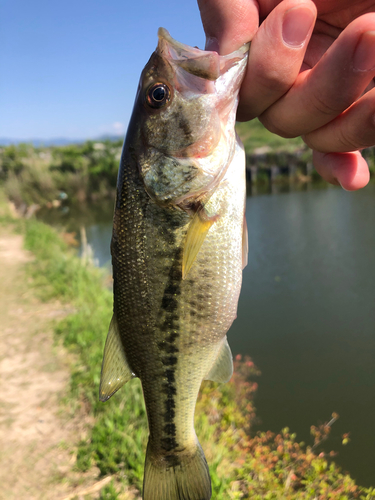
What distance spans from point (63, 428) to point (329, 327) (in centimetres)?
591

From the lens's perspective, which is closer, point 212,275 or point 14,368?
point 212,275

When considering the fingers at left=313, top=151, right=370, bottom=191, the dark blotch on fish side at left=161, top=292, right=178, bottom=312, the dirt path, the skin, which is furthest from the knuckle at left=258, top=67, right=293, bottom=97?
the dirt path

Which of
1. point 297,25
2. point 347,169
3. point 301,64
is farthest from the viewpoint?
point 347,169

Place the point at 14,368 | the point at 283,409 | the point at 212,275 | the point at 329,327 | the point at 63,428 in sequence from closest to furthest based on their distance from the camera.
Result: the point at 212,275 < the point at 63,428 < the point at 14,368 < the point at 283,409 < the point at 329,327

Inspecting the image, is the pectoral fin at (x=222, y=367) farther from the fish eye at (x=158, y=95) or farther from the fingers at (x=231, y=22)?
the fingers at (x=231, y=22)

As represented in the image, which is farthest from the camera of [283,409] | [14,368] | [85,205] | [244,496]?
[85,205]

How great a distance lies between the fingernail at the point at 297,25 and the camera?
125cm

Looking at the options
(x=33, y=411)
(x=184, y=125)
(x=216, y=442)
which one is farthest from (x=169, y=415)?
(x=33, y=411)

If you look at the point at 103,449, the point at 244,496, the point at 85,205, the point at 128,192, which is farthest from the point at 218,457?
the point at 85,205

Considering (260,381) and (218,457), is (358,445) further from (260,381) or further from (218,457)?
(218,457)

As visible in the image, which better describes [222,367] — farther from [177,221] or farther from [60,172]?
[60,172]

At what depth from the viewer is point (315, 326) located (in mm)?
7547

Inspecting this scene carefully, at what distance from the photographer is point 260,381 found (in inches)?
242

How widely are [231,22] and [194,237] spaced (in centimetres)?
94
